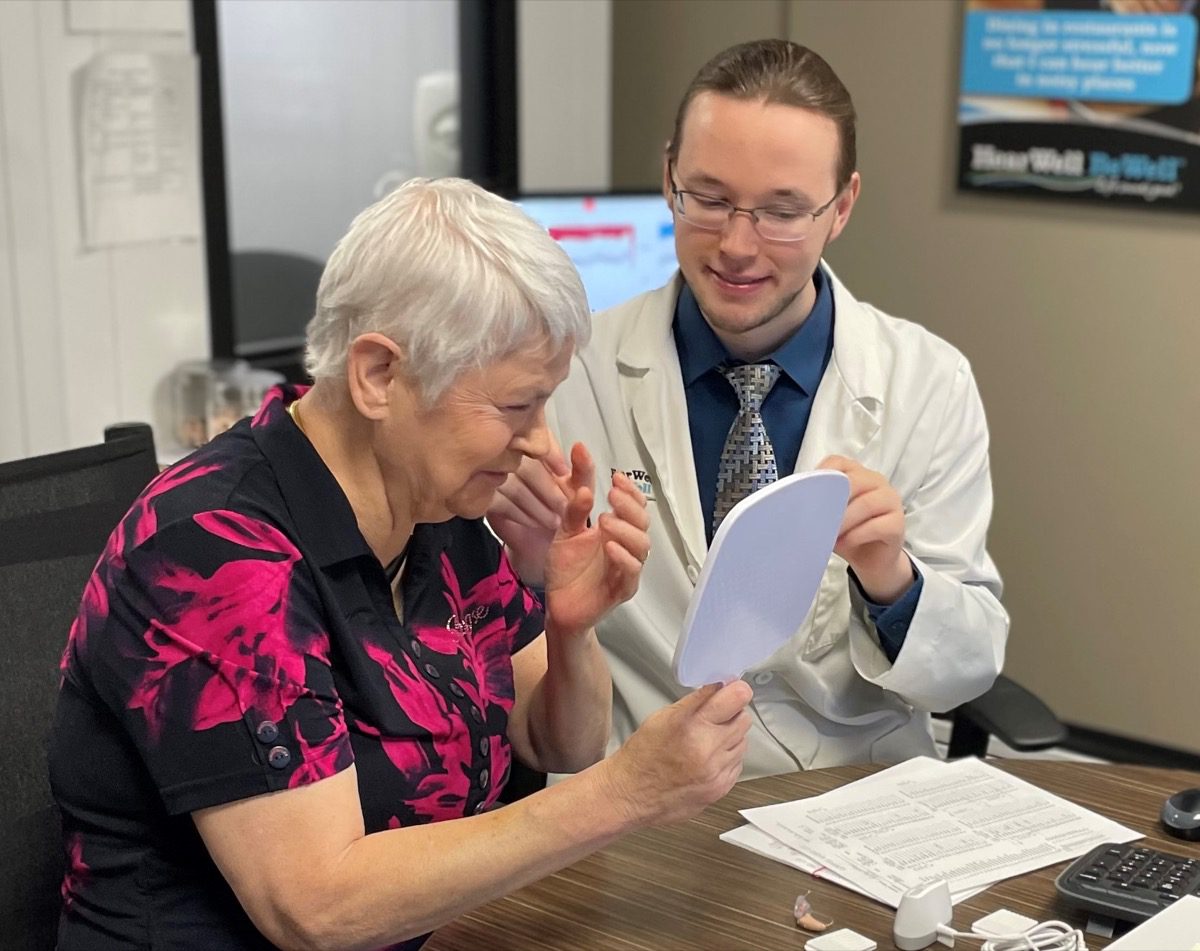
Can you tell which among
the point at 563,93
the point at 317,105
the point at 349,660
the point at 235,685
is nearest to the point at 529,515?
the point at 349,660

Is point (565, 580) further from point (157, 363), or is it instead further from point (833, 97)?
point (157, 363)

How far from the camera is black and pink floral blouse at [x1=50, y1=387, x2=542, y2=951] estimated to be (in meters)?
1.27

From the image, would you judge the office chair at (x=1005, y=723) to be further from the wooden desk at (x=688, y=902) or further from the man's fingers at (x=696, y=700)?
the man's fingers at (x=696, y=700)

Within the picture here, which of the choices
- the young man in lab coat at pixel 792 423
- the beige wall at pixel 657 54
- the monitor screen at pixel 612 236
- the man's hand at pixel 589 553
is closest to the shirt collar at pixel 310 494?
the man's hand at pixel 589 553

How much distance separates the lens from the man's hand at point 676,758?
130 cm

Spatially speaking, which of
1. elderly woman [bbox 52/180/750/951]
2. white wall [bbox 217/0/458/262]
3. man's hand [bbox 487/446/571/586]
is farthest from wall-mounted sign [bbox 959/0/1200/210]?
elderly woman [bbox 52/180/750/951]

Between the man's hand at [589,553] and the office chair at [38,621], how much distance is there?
0.51m

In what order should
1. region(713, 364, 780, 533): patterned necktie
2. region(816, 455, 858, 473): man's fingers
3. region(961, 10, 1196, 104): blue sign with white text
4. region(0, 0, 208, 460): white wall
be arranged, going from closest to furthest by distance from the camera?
region(816, 455, 858, 473): man's fingers < region(713, 364, 780, 533): patterned necktie < region(0, 0, 208, 460): white wall < region(961, 10, 1196, 104): blue sign with white text

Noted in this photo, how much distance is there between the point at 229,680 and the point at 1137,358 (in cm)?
251

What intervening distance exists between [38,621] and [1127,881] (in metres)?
1.10

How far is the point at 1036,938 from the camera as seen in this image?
133cm

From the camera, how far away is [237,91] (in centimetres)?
312

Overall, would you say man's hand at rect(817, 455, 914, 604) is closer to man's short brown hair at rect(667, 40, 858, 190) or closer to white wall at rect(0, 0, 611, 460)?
man's short brown hair at rect(667, 40, 858, 190)

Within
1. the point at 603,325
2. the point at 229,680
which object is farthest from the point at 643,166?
the point at 229,680
